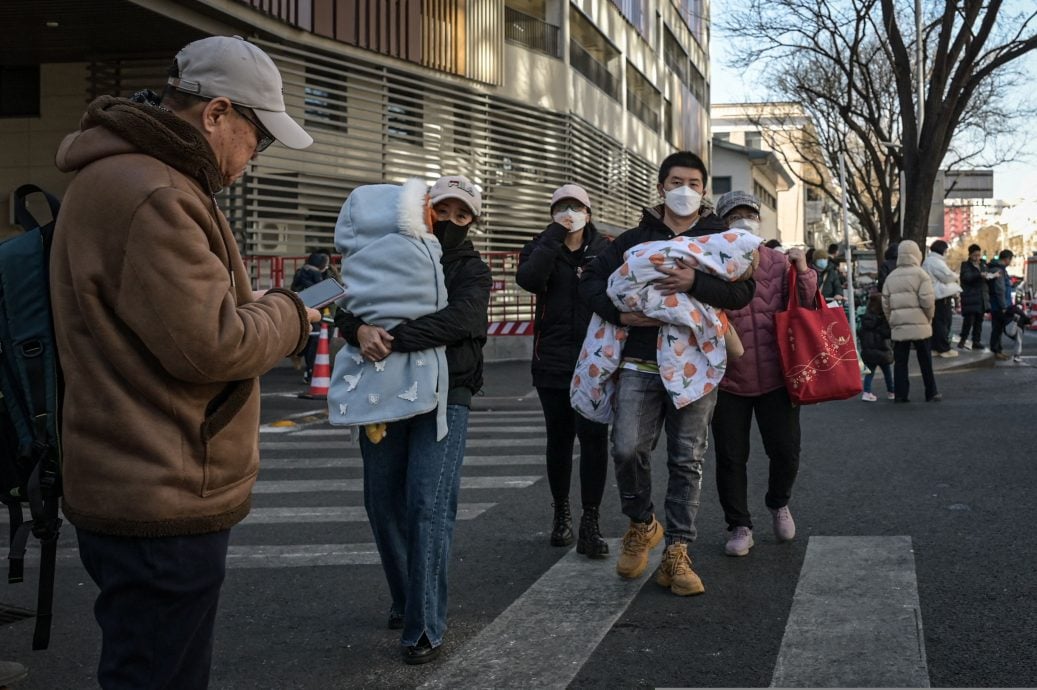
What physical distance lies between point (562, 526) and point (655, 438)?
111cm

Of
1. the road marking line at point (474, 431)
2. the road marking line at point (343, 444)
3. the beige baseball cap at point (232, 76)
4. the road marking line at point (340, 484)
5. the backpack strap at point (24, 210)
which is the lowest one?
the road marking line at point (474, 431)

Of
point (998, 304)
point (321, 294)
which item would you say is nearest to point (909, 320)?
point (998, 304)

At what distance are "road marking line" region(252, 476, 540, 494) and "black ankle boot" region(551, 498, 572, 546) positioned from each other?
1.83 metres

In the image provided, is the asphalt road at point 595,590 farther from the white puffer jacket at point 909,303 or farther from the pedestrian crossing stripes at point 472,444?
the white puffer jacket at point 909,303

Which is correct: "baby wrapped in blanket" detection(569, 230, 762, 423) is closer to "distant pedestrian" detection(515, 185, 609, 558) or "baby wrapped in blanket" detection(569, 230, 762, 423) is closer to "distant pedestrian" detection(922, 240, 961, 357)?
"distant pedestrian" detection(515, 185, 609, 558)

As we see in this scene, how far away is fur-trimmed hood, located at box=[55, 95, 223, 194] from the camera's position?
244 cm

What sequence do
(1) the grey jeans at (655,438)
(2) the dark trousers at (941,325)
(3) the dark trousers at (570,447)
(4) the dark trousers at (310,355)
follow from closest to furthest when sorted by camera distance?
(1) the grey jeans at (655,438)
(3) the dark trousers at (570,447)
(4) the dark trousers at (310,355)
(2) the dark trousers at (941,325)

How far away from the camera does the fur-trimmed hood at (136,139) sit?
8.01 ft

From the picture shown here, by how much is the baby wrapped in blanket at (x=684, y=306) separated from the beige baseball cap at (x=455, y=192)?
839mm

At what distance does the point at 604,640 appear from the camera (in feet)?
14.4

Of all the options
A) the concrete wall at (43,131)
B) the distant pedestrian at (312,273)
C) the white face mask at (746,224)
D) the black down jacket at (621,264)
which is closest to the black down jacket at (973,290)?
the distant pedestrian at (312,273)

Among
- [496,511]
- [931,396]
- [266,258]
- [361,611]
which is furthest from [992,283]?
[361,611]

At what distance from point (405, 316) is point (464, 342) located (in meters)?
0.30

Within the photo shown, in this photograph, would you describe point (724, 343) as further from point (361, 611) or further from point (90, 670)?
point (90, 670)
